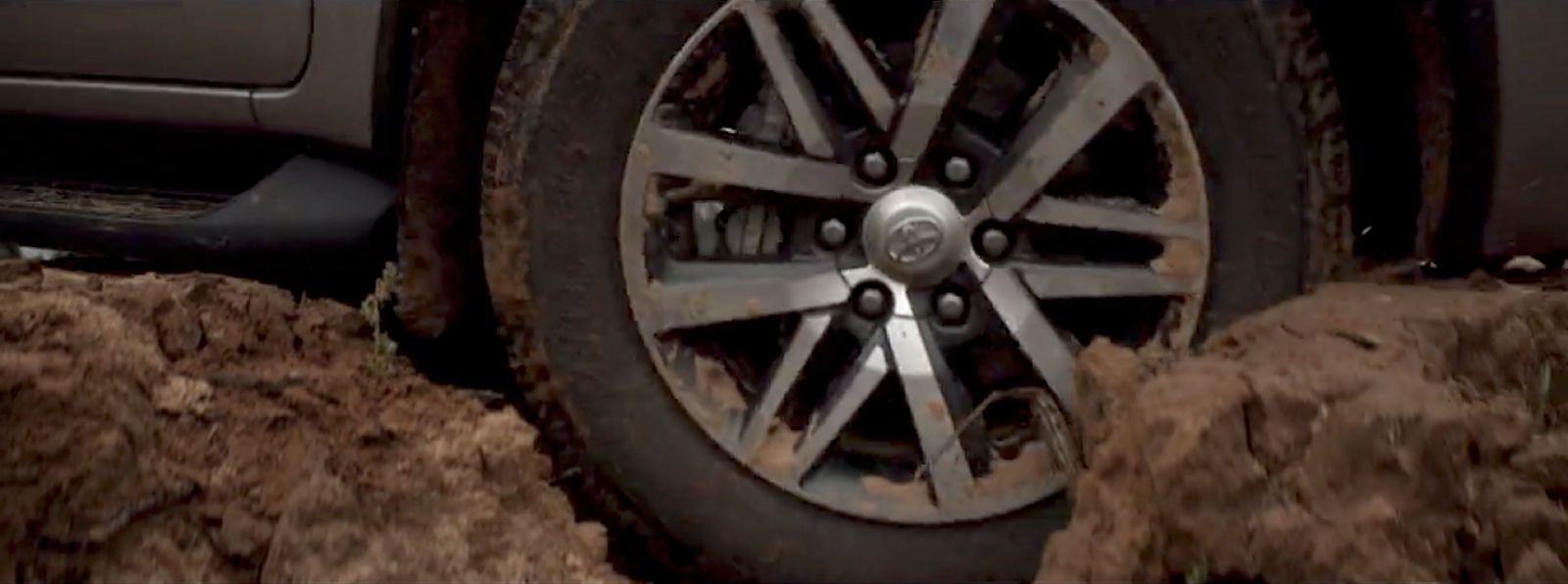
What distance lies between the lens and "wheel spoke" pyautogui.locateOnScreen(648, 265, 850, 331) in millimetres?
1910

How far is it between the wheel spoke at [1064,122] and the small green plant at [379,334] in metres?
0.95

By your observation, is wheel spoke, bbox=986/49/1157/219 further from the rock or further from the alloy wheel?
the rock

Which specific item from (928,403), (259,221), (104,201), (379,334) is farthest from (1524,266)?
(104,201)

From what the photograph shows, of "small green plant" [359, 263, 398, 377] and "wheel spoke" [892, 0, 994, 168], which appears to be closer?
"wheel spoke" [892, 0, 994, 168]

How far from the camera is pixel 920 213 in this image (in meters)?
1.86

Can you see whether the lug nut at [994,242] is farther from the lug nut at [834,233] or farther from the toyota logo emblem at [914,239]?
the lug nut at [834,233]

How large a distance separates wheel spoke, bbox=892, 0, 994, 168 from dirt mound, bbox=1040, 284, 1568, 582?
1.50 ft

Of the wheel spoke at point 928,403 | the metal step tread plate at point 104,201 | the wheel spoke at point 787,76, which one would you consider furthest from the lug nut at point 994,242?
the metal step tread plate at point 104,201

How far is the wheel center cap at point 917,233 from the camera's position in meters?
1.85

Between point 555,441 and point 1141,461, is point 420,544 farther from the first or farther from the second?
point 1141,461

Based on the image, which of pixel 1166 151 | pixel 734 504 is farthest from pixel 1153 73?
pixel 734 504

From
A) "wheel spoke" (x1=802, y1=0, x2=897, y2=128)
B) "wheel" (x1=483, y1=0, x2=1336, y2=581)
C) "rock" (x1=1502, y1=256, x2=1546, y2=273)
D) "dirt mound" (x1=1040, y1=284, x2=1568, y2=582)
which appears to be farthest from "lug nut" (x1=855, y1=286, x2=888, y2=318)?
"rock" (x1=1502, y1=256, x2=1546, y2=273)

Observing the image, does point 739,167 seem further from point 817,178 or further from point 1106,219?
point 1106,219

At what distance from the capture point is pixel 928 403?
190 centimetres
